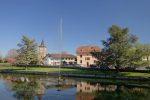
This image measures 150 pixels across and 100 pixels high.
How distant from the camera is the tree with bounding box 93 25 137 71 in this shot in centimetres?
7375

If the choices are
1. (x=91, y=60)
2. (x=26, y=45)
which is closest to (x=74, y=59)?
(x=91, y=60)

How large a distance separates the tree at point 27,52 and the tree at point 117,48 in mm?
29560

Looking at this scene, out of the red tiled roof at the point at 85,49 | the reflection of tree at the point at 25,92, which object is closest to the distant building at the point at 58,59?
the red tiled roof at the point at 85,49

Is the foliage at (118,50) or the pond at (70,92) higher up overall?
the foliage at (118,50)

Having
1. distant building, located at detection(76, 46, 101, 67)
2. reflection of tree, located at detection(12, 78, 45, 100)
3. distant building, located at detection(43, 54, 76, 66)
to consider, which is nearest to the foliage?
reflection of tree, located at detection(12, 78, 45, 100)

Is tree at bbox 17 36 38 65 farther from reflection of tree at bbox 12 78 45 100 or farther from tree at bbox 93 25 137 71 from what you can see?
reflection of tree at bbox 12 78 45 100

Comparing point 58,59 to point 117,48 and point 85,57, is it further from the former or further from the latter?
point 117,48

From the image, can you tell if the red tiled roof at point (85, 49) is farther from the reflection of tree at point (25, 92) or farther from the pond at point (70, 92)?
the reflection of tree at point (25, 92)

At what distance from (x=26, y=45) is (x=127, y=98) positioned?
65.4 metres

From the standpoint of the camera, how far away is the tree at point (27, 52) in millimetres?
95600

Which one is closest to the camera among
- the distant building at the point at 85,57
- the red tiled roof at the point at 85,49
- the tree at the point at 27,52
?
the tree at the point at 27,52

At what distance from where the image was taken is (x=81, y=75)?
253ft

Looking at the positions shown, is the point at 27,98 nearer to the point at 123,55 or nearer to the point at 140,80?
the point at 140,80

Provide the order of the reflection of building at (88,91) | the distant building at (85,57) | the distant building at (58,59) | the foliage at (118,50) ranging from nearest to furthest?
the reflection of building at (88,91)
the foliage at (118,50)
the distant building at (85,57)
the distant building at (58,59)
